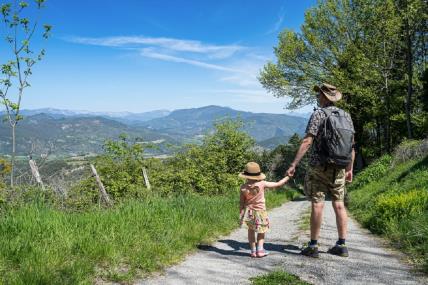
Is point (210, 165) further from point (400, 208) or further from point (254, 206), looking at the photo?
point (254, 206)

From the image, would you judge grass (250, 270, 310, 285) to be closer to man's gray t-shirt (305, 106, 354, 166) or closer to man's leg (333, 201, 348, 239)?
man's leg (333, 201, 348, 239)

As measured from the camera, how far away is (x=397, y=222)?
7.66 meters

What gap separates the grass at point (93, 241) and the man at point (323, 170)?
84.3 inches

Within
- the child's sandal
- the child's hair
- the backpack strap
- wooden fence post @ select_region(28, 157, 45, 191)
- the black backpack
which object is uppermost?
the backpack strap

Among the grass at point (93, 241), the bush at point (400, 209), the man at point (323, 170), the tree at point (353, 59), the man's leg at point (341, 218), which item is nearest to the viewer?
the grass at point (93, 241)

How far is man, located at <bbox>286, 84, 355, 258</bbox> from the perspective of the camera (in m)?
6.08

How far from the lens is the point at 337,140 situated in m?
5.96

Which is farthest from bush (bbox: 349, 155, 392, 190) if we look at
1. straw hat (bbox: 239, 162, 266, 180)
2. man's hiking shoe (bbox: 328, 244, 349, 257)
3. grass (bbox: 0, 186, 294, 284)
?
straw hat (bbox: 239, 162, 266, 180)

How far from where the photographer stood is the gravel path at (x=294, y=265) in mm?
5184

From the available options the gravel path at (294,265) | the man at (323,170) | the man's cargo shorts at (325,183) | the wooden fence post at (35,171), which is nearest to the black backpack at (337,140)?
the man at (323,170)

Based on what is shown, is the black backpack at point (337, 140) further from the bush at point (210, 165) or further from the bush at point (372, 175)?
the bush at point (372, 175)

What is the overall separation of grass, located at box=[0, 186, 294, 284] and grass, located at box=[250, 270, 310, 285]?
4.79ft

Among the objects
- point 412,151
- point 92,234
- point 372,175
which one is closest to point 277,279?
point 92,234

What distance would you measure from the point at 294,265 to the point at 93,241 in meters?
2.77
